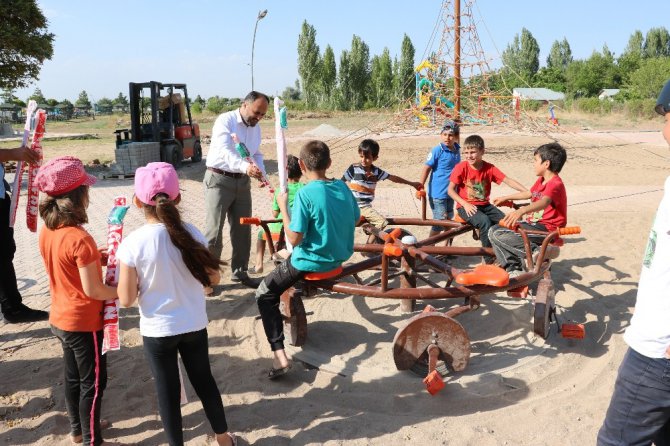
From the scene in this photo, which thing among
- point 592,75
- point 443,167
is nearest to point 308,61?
point 592,75

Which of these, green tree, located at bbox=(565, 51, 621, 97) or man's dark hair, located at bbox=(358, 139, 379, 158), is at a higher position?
green tree, located at bbox=(565, 51, 621, 97)

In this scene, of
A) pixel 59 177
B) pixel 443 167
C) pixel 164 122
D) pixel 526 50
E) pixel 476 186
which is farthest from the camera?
pixel 526 50

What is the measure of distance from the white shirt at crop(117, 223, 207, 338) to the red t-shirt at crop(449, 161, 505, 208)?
2.94 meters

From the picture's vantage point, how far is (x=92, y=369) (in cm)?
245

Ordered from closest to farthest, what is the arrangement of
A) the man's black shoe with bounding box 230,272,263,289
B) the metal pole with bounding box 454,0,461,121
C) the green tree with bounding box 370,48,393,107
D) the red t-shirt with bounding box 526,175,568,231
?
the red t-shirt with bounding box 526,175,568,231 → the man's black shoe with bounding box 230,272,263,289 → the metal pole with bounding box 454,0,461,121 → the green tree with bounding box 370,48,393,107

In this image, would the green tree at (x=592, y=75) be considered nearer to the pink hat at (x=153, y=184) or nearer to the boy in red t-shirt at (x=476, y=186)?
the boy in red t-shirt at (x=476, y=186)

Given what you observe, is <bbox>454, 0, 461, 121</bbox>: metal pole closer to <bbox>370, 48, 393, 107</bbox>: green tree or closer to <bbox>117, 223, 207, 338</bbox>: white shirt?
<bbox>117, 223, 207, 338</bbox>: white shirt

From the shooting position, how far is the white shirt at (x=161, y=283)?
2154 mm

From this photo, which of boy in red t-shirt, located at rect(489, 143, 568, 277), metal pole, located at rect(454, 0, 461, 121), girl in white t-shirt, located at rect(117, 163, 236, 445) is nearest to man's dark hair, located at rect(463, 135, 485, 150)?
boy in red t-shirt, located at rect(489, 143, 568, 277)

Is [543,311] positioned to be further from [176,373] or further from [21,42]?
[21,42]

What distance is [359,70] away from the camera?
2099 inches

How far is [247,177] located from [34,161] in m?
1.66

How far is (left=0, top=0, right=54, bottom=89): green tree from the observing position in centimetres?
1189

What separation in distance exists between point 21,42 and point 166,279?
12657 mm
